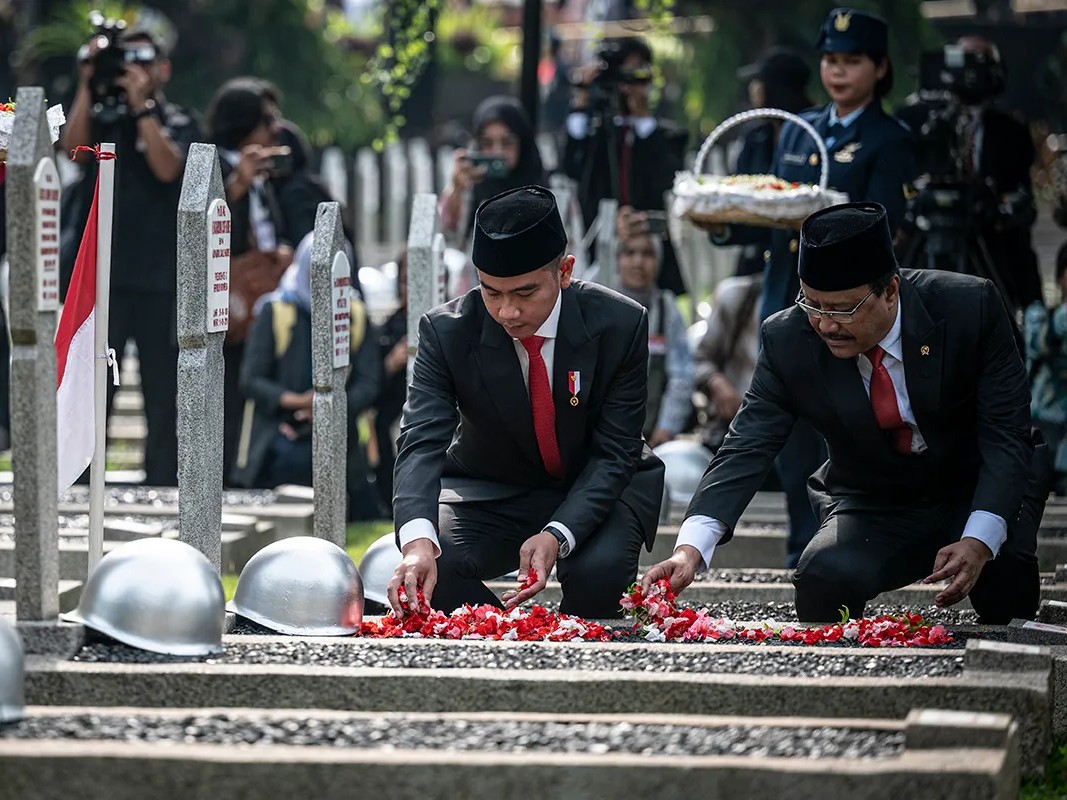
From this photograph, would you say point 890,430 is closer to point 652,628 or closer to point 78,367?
point 652,628

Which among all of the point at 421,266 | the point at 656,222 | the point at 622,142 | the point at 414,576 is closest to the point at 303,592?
the point at 414,576

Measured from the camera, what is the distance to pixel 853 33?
811cm

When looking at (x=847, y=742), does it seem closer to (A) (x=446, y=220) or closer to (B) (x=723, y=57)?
(A) (x=446, y=220)

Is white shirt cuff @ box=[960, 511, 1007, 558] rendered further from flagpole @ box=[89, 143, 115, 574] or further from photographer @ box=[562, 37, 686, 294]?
photographer @ box=[562, 37, 686, 294]

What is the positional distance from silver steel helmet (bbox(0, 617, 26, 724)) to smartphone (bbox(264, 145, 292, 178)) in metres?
5.34

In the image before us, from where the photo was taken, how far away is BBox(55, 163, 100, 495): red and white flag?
6.05 meters

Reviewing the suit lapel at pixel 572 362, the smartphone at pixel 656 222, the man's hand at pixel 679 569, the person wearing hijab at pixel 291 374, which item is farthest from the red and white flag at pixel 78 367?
the smartphone at pixel 656 222

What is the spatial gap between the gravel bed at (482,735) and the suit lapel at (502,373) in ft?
6.12

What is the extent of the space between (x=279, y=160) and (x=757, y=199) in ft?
9.79

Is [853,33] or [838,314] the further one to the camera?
[853,33]

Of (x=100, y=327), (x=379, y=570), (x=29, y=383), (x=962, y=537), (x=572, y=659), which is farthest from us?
(x=379, y=570)

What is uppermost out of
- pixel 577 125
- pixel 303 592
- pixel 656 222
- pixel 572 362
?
pixel 577 125

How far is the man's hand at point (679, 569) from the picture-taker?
19.4 ft

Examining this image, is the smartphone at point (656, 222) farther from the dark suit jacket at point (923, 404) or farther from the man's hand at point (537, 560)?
the man's hand at point (537, 560)
